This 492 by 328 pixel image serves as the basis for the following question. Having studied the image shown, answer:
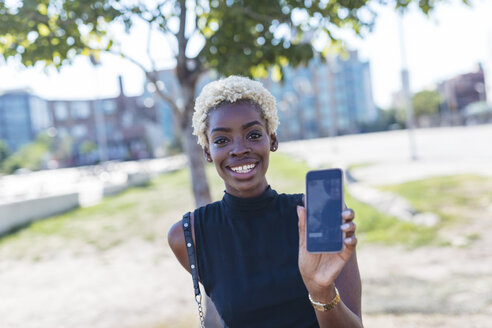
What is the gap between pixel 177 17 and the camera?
5.01m

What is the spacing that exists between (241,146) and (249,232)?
0.34 metres

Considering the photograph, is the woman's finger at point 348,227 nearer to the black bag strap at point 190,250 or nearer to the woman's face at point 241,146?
the woman's face at point 241,146

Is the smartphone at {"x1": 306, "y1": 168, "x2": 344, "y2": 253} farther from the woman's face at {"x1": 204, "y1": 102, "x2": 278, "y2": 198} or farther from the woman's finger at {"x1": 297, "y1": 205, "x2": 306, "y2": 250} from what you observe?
the woman's face at {"x1": 204, "y1": 102, "x2": 278, "y2": 198}

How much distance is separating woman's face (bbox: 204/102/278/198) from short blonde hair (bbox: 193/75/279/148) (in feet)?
0.11

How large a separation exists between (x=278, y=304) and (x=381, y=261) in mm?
5319

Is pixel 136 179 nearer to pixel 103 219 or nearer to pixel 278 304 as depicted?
pixel 103 219

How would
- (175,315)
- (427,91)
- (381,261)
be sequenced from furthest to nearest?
1. (427,91)
2. (381,261)
3. (175,315)

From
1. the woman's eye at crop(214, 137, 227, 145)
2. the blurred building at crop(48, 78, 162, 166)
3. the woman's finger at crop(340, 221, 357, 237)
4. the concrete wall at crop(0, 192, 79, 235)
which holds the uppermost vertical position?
the blurred building at crop(48, 78, 162, 166)

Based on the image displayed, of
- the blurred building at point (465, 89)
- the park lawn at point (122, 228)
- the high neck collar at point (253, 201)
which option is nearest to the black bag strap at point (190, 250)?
the high neck collar at point (253, 201)

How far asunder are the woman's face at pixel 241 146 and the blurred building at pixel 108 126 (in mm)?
68255

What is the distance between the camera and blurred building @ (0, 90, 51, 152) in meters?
89.7

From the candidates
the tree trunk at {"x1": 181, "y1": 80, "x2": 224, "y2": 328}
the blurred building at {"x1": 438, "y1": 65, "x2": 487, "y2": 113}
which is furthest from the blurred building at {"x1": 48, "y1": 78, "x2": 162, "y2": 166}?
the tree trunk at {"x1": 181, "y1": 80, "x2": 224, "y2": 328}

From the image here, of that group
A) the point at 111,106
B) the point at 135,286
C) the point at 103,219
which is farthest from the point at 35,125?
the point at 135,286

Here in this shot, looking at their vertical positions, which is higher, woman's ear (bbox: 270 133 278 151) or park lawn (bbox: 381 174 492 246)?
woman's ear (bbox: 270 133 278 151)
